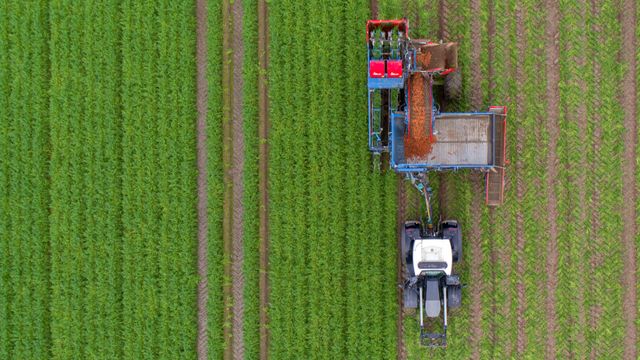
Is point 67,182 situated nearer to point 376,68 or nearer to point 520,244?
point 376,68

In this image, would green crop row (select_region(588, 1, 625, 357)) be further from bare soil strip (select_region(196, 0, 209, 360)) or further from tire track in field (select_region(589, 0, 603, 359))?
bare soil strip (select_region(196, 0, 209, 360))

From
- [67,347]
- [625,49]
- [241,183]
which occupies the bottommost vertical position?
[67,347]

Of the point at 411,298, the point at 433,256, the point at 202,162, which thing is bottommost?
the point at 411,298

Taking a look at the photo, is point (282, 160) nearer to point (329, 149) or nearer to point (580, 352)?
point (329, 149)

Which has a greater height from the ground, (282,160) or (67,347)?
(282,160)

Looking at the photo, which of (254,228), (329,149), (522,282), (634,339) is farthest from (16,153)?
(634,339)

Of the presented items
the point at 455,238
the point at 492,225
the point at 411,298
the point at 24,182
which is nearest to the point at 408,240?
the point at 455,238
